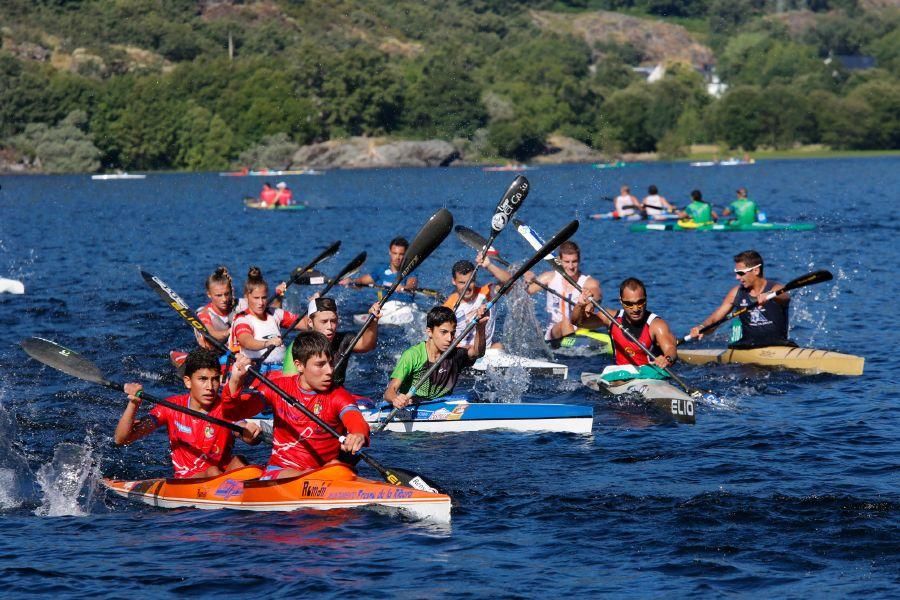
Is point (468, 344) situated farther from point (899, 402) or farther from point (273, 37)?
point (273, 37)

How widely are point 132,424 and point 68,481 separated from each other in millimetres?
1988

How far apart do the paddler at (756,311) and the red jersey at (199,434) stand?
8.90m

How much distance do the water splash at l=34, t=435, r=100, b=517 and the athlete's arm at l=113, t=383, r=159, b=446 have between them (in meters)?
1.27

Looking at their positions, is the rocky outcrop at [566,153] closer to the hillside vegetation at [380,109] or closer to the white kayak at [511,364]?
the hillside vegetation at [380,109]

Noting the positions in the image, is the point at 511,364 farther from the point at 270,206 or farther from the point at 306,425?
the point at 270,206

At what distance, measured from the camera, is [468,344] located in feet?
57.8

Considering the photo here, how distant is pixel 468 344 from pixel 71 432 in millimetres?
5385

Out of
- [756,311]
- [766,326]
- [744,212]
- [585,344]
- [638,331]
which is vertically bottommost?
[585,344]

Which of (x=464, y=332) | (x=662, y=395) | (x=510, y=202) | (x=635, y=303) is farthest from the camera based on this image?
(x=510, y=202)

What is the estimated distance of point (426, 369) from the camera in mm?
15758

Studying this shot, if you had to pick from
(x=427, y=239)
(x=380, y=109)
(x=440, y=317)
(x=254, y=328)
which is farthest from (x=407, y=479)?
(x=380, y=109)

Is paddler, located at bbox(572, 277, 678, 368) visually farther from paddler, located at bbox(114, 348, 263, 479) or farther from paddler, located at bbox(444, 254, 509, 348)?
paddler, located at bbox(114, 348, 263, 479)

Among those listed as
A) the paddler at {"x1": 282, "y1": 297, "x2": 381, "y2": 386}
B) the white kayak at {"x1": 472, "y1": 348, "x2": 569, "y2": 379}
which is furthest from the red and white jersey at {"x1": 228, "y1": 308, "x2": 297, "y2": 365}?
the white kayak at {"x1": 472, "y1": 348, "x2": 569, "y2": 379}

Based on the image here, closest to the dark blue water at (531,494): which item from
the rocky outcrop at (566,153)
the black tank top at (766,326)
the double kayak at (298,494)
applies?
the double kayak at (298,494)
